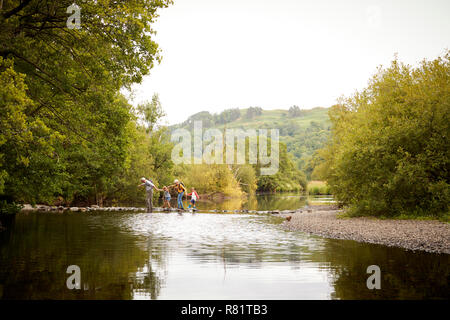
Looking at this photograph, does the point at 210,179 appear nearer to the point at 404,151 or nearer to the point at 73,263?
the point at 404,151

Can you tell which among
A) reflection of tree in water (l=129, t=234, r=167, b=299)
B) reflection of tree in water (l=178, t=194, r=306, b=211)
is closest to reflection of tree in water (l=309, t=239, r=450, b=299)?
reflection of tree in water (l=129, t=234, r=167, b=299)

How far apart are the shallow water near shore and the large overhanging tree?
13.0 feet

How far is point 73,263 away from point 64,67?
1098cm

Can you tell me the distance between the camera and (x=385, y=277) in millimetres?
10422

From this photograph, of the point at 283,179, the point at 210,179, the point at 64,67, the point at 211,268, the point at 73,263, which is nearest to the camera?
the point at 211,268

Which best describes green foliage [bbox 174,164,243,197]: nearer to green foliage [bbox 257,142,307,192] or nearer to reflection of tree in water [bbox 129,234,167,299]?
green foliage [bbox 257,142,307,192]

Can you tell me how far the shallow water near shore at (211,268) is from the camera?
891cm

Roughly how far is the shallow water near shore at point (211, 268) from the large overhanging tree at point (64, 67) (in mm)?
3976

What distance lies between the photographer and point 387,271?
11141 millimetres

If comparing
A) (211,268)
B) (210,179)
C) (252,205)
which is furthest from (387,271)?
(210,179)

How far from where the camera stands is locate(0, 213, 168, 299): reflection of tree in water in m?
8.92

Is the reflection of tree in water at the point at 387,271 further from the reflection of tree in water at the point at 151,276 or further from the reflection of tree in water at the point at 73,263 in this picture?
the reflection of tree in water at the point at 73,263

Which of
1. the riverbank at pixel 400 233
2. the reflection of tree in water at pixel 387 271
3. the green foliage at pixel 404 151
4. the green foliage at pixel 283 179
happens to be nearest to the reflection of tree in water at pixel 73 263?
the reflection of tree in water at pixel 387 271
